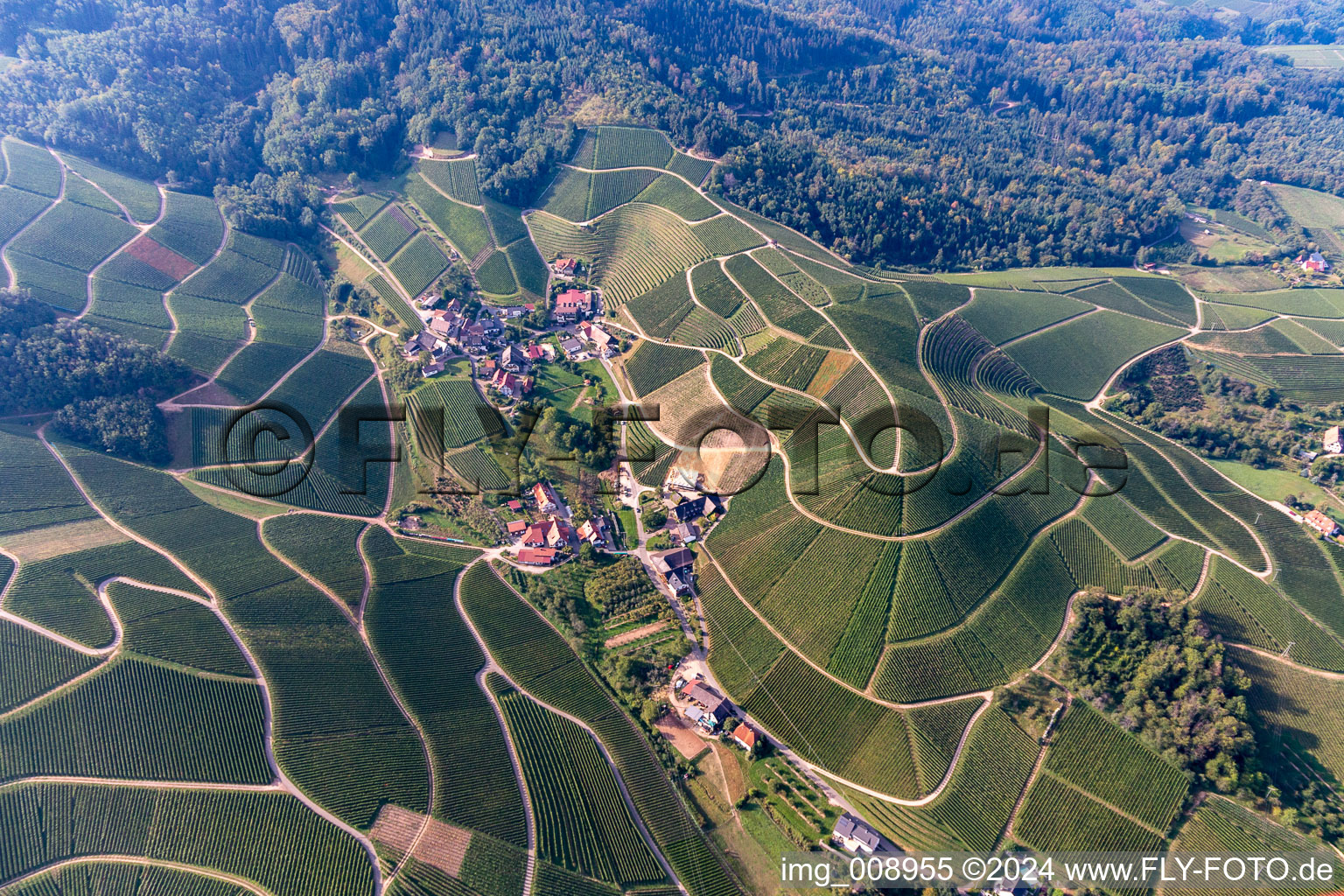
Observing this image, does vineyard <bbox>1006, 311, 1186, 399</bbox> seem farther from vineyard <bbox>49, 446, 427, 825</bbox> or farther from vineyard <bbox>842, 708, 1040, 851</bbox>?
vineyard <bbox>49, 446, 427, 825</bbox>

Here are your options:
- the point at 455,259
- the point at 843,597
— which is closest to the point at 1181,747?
the point at 843,597

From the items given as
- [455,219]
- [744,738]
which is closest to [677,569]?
[744,738]

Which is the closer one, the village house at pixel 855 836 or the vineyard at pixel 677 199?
the village house at pixel 855 836

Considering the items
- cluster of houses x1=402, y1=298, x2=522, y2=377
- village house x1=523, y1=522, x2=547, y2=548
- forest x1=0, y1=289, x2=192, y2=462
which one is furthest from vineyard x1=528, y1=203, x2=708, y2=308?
forest x1=0, y1=289, x2=192, y2=462

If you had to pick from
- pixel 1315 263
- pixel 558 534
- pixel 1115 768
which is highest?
pixel 1315 263

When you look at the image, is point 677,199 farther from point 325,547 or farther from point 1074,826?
point 1074,826

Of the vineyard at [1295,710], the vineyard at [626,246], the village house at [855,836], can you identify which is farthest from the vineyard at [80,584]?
the vineyard at [1295,710]

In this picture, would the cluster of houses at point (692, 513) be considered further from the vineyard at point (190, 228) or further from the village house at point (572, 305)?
the vineyard at point (190, 228)
